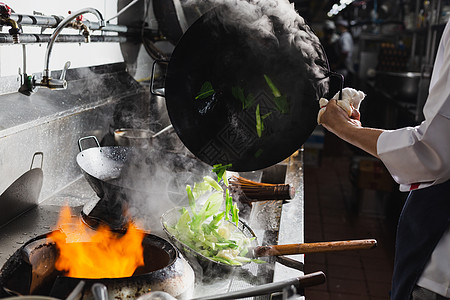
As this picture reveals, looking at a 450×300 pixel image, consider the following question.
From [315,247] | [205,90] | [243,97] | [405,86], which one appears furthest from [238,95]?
Result: [405,86]

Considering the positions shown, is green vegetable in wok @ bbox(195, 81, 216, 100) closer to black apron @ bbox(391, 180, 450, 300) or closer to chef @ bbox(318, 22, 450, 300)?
chef @ bbox(318, 22, 450, 300)

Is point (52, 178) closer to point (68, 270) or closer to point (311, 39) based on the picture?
point (68, 270)

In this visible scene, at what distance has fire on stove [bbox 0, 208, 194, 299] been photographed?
125 centimetres

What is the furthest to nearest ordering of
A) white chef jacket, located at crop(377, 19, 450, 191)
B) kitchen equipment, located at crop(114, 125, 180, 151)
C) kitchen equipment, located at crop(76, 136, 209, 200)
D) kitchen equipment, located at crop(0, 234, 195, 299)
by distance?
kitchen equipment, located at crop(114, 125, 180, 151)
kitchen equipment, located at crop(76, 136, 209, 200)
white chef jacket, located at crop(377, 19, 450, 191)
kitchen equipment, located at crop(0, 234, 195, 299)

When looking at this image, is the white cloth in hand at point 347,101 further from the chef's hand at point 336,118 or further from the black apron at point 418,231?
the black apron at point 418,231

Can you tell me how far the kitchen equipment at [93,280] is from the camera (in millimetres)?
1225

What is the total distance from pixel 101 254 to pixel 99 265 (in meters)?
0.04

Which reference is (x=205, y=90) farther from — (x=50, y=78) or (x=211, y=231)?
(x=50, y=78)

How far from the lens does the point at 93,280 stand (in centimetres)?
121

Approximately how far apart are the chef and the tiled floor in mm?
1966

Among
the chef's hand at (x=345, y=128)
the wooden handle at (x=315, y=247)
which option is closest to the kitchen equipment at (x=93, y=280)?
the wooden handle at (x=315, y=247)

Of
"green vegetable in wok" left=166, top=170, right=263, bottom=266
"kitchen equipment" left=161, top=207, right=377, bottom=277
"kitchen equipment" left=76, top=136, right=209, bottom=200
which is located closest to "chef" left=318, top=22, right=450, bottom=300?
"kitchen equipment" left=161, top=207, right=377, bottom=277

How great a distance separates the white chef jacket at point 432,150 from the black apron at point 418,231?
1.4 inches

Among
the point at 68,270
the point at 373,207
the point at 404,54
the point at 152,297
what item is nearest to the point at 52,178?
the point at 68,270
